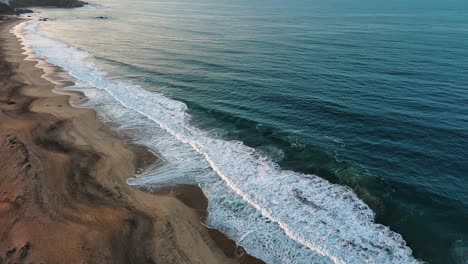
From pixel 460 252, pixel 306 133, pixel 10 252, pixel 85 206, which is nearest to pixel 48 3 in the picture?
pixel 306 133

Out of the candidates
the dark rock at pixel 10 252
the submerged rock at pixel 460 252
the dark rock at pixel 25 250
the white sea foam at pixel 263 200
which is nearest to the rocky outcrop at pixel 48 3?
the white sea foam at pixel 263 200

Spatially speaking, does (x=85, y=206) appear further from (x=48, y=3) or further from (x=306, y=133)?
(x=48, y=3)

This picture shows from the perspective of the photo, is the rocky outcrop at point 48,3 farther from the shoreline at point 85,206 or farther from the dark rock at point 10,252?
the dark rock at point 10,252

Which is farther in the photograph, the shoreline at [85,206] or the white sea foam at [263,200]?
the white sea foam at [263,200]

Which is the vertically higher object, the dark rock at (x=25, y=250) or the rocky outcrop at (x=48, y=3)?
the dark rock at (x=25, y=250)

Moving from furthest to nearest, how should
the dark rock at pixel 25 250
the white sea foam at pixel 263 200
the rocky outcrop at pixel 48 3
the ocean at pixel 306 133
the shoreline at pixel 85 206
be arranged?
the rocky outcrop at pixel 48 3
the ocean at pixel 306 133
the white sea foam at pixel 263 200
the shoreline at pixel 85 206
the dark rock at pixel 25 250

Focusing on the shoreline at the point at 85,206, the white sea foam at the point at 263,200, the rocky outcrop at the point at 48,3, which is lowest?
the rocky outcrop at the point at 48,3

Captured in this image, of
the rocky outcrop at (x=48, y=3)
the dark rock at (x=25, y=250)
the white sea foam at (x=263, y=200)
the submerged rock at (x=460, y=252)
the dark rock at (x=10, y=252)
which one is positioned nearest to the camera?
the dark rock at (x=10, y=252)
